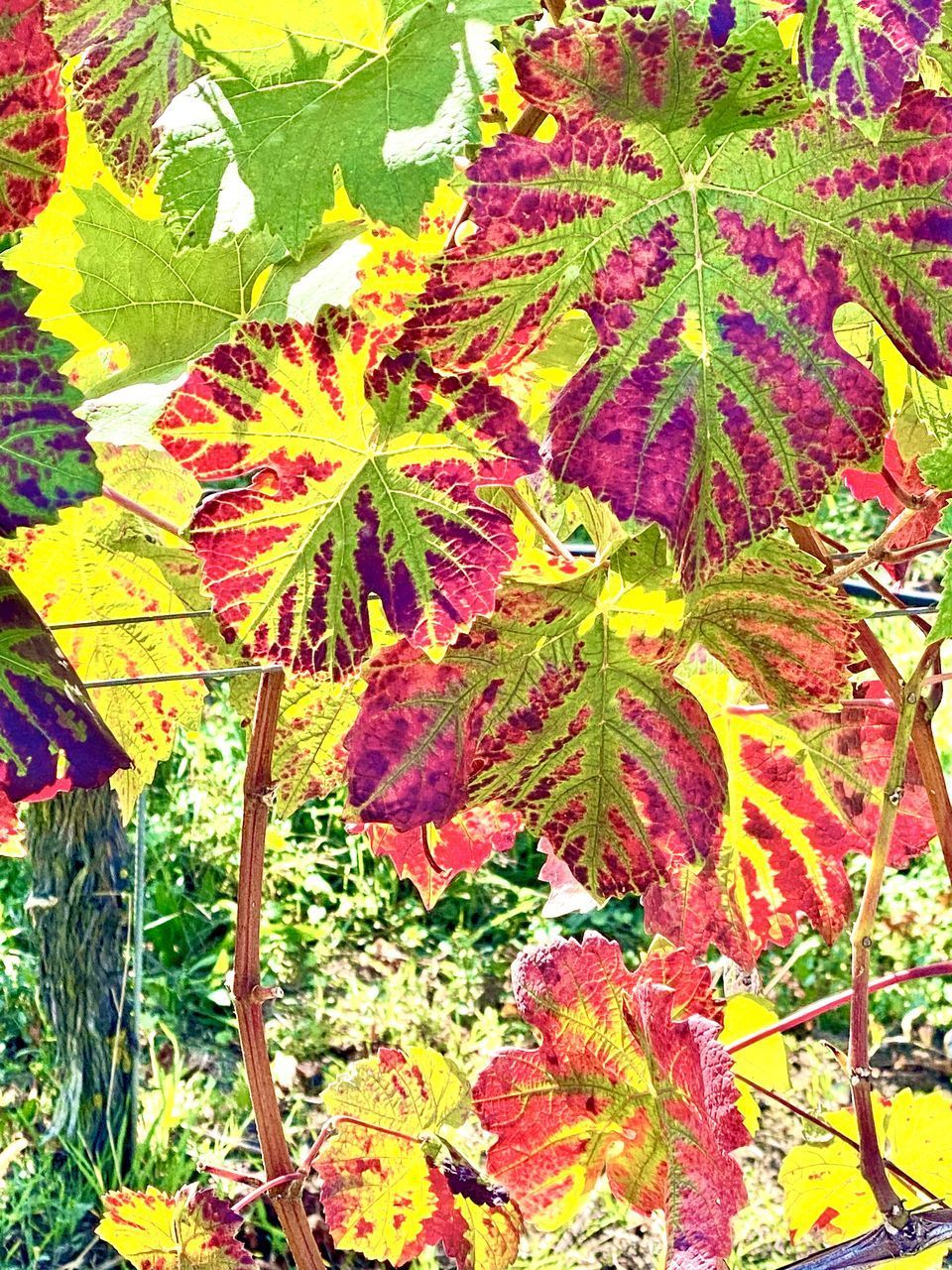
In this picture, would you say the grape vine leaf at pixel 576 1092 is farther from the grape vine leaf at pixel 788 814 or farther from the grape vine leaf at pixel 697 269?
the grape vine leaf at pixel 697 269

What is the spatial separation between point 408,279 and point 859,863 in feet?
11.7

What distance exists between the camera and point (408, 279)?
1.58ft

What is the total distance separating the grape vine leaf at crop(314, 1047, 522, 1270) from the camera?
2.59 feet

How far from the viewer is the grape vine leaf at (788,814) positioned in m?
0.67

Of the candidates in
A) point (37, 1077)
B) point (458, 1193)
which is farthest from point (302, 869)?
point (458, 1193)

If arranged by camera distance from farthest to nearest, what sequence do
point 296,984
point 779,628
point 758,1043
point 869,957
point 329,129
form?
1. point 296,984
2. point 758,1043
3. point 869,957
4. point 779,628
5. point 329,129

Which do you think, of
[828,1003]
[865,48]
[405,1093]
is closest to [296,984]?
[405,1093]

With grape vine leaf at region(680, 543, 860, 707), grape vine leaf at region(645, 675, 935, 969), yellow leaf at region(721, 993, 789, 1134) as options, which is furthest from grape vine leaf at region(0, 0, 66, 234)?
yellow leaf at region(721, 993, 789, 1134)

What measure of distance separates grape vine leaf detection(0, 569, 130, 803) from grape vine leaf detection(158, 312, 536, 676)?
0.05m

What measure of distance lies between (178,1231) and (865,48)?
0.58m

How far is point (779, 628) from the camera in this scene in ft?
1.71

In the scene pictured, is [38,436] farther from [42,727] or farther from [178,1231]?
[178,1231]

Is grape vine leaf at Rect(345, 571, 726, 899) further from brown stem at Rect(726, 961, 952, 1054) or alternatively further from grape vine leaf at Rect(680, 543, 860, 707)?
brown stem at Rect(726, 961, 952, 1054)

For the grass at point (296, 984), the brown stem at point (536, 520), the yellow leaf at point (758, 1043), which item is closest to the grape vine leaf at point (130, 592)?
the brown stem at point (536, 520)
